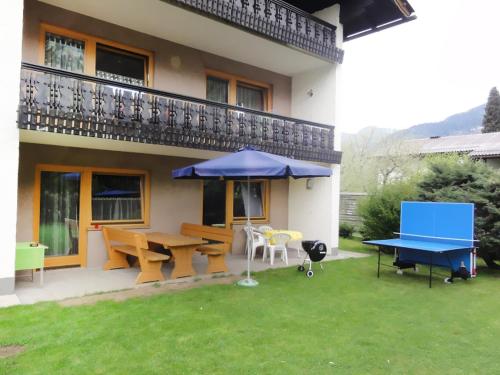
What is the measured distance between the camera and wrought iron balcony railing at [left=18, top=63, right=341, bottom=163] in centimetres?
691

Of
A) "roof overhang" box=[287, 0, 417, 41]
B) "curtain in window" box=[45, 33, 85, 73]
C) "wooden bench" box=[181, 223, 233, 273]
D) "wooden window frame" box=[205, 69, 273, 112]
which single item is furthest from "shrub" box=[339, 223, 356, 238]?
"curtain in window" box=[45, 33, 85, 73]

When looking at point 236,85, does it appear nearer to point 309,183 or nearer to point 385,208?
point 309,183

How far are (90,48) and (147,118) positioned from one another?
6.95 feet

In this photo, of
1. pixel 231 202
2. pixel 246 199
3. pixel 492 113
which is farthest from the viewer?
pixel 492 113

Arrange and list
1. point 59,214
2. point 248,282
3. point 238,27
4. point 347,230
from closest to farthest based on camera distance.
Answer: point 248,282 < point 59,214 < point 238,27 < point 347,230

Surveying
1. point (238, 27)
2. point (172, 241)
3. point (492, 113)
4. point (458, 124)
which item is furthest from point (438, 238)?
point (458, 124)

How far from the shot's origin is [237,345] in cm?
454

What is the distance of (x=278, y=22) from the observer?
1014cm

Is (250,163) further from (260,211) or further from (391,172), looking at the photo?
(391,172)

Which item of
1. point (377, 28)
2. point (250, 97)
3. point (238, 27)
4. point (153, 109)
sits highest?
point (377, 28)

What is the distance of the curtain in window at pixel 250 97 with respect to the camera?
11.8m

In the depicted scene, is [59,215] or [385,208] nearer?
[59,215]

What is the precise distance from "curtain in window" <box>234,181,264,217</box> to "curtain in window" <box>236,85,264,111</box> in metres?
2.32

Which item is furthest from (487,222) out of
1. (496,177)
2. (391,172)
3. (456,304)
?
(391,172)
